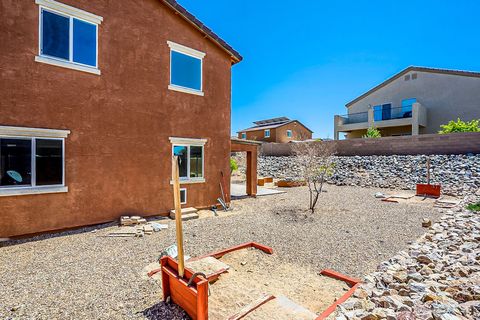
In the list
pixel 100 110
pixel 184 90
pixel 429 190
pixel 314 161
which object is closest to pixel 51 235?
pixel 100 110

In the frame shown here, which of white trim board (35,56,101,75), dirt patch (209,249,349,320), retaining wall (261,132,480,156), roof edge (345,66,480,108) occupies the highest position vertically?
roof edge (345,66,480,108)

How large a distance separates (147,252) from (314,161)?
1198 cm

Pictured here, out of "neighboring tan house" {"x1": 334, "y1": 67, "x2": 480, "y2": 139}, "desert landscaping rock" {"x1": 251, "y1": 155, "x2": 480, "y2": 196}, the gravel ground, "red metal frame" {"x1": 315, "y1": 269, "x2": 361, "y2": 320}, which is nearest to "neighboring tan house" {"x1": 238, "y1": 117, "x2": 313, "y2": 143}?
"neighboring tan house" {"x1": 334, "y1": 67, "x2": 480, "y2": 139}

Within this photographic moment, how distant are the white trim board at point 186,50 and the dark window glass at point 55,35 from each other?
10.3 ft

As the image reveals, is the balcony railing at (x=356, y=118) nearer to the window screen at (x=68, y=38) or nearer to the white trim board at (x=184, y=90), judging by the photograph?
the white trim board at (x=184, y=90)

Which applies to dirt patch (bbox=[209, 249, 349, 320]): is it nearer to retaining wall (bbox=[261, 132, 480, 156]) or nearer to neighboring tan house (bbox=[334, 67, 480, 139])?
retaining wall (bbox=[261, 132, 480, 156])

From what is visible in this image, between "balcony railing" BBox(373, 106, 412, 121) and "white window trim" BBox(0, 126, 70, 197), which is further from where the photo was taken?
"balcony railing" BBox(373, 106, 412, 121)

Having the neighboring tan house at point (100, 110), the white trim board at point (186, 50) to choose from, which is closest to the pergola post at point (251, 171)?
the neighboring tan house at point (100, 110)

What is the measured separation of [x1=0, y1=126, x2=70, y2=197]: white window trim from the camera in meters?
5.84

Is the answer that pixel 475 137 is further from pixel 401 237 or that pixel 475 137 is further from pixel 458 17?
pixel 401 237

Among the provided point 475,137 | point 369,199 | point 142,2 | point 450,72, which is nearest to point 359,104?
point 450,72

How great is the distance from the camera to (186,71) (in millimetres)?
9297

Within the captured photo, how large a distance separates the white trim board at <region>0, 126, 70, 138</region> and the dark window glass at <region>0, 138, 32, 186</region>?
0.18 meters

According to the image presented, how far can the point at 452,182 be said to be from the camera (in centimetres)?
1357
